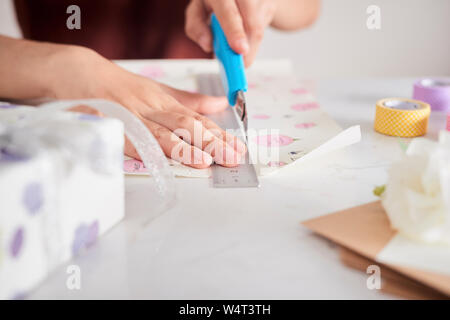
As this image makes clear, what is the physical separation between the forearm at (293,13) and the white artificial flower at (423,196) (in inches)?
38.2

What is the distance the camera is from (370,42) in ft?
5.92

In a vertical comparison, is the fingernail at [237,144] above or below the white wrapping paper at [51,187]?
below

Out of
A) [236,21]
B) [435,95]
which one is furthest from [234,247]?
[435,95]

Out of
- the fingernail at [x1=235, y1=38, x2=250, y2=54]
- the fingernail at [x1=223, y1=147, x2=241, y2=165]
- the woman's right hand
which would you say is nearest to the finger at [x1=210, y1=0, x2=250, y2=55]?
the fingernail at [x1=235, y1=38, x2=250, y2=54]

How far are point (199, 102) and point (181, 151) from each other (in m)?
0.22

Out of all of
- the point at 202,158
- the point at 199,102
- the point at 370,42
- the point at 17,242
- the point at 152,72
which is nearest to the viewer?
the point at 17,242

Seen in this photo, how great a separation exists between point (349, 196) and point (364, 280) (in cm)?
15

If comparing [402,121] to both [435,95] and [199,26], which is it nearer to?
[435,95]

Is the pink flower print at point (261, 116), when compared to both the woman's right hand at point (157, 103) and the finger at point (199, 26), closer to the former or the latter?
the woman's right hand at point (157, 103)

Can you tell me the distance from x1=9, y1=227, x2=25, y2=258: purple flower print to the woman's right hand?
0.89 feet

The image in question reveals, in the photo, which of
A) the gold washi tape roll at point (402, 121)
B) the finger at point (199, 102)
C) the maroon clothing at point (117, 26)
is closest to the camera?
the gold washi tape roll at point (402, 121)

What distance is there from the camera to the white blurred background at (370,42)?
175 centimetres

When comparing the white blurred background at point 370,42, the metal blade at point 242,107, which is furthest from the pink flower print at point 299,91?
the white blurred background at point 370,42

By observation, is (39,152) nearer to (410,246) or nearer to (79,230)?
(79,230)
